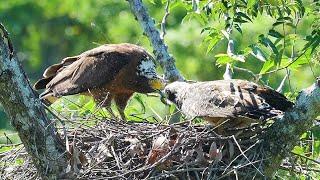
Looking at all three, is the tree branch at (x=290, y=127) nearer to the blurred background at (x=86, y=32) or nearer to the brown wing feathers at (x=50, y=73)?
the brown wing feathers at (x=50, y=73)

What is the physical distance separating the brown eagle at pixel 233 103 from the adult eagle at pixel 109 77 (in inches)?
53.8

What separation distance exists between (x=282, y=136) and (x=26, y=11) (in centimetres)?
2227

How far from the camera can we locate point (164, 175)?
682cm

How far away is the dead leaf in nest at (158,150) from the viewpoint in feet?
22.7

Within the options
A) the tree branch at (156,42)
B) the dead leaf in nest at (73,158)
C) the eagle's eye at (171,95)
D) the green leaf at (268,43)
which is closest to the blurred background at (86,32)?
the tree branch at (156,42)

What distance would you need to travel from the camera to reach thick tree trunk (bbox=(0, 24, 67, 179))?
6.07m

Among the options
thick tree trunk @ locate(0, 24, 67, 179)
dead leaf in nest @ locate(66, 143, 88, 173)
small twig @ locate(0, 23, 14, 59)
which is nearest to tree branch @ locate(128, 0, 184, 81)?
dead leaf in nest @ locate(66, 143, 88, 173)

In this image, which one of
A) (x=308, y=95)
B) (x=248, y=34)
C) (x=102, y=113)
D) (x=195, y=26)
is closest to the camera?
(x=308, y=95)

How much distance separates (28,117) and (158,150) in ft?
3.59

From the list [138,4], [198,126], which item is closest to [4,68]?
[198,126]

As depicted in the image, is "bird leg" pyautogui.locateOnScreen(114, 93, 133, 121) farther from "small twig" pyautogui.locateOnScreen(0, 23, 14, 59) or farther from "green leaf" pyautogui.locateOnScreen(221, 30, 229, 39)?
"small twig" pyautogui.locateOnScreen(0, 23, 14, 59)

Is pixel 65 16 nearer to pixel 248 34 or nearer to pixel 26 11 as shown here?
pixel 26 11

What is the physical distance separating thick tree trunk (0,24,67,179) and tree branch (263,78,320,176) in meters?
1.42

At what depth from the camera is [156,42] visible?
328 inches
